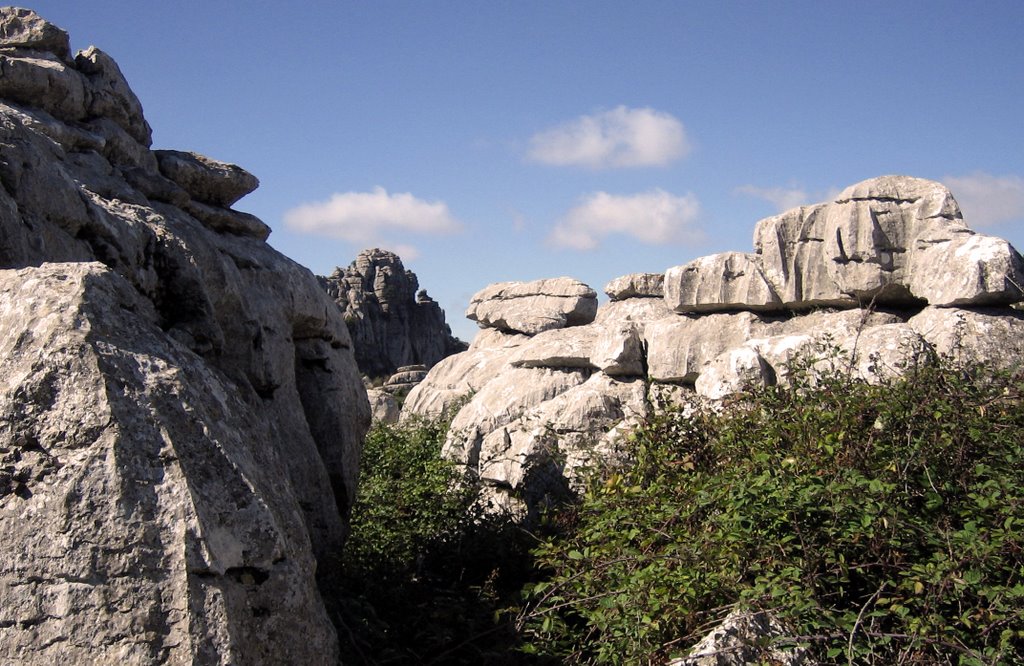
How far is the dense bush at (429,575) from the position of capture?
535cm

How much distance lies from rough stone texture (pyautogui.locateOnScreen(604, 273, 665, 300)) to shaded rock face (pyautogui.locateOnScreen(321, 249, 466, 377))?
4121cm

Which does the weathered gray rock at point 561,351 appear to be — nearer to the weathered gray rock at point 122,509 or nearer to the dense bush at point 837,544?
the dense bush at point 837,544

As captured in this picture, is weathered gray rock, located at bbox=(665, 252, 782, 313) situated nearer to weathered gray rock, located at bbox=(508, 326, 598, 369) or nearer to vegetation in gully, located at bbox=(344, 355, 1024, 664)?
weathered gray rock, located at bbox=(508, 326, 598, 369)

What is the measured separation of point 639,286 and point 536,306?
2.94 metres

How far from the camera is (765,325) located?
13055mm

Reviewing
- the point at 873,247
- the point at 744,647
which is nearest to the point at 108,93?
the point at 744,647

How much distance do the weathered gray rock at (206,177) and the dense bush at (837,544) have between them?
418 centimetres

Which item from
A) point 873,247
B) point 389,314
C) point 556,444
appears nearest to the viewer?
point 556,444

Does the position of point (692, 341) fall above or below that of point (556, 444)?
above

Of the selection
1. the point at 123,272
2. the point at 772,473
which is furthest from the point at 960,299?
the point at 123,272

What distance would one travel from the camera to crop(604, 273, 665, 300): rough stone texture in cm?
1669

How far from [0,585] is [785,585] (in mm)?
Result: 3506

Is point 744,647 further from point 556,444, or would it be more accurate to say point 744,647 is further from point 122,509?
point 556,444

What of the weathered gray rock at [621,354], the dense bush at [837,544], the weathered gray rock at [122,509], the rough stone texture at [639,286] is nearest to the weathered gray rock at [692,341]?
the weathered gray rock at [621,354]
